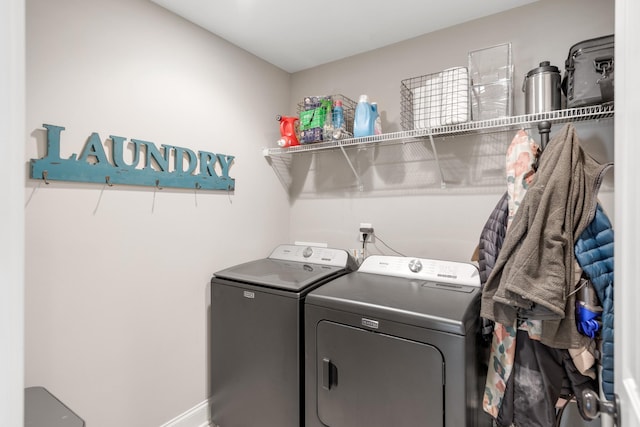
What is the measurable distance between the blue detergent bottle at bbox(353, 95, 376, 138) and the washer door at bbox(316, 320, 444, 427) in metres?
1.24

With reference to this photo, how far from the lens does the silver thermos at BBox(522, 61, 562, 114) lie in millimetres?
1603

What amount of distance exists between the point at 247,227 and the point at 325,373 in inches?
48.8

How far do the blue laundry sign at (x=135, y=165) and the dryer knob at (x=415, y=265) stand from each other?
1321 mm

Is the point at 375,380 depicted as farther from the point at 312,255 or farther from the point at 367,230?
the point at 367,230

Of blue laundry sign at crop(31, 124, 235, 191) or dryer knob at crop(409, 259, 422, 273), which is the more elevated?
blue laundry sign at crop(31, 124, 235, 191)

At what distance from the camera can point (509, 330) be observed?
1.43m

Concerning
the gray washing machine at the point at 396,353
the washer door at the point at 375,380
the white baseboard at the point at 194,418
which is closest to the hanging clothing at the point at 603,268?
the gray washing machine at the point at 396,353

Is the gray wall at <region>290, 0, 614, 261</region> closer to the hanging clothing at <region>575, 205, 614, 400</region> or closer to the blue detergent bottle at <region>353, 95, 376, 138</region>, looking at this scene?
the blue detergent bottle at <region>353, 95, 376, 138</region>

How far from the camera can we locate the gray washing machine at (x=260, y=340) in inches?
68.2

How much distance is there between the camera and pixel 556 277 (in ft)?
4.05

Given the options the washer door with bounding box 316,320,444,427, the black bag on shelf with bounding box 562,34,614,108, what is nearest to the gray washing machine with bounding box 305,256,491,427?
the washer door with bounding box 316,320,444,427

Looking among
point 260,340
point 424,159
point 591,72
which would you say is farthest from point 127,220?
point 591,72

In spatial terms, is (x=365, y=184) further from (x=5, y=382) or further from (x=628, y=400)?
(x=5, y=382)

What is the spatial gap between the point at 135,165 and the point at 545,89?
215 cm
